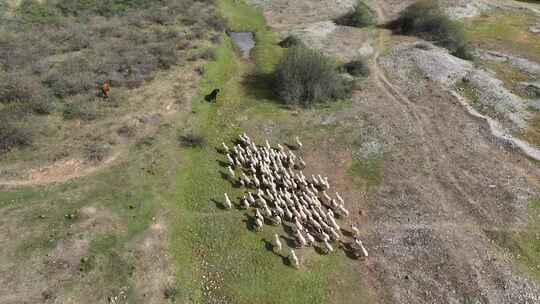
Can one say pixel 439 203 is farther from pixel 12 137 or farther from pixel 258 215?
pixel 12 137

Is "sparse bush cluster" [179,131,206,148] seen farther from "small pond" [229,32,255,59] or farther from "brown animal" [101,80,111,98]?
"small pond" [229,32,255,59]

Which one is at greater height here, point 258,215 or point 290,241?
point 258,215

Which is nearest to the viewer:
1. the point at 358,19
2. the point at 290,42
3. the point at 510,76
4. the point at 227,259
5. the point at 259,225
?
the point at 227,259

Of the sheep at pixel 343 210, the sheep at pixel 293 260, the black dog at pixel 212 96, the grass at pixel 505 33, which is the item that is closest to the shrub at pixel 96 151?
the black dog at pixel 212 96

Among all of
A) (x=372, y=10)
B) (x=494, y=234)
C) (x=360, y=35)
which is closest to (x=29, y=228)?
(x=494, y=234)

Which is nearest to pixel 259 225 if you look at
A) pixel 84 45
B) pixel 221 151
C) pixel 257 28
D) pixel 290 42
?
pixel 221 151

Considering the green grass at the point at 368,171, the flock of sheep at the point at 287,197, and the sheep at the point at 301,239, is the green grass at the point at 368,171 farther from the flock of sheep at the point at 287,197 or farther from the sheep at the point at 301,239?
the sheep at the point at 301,239

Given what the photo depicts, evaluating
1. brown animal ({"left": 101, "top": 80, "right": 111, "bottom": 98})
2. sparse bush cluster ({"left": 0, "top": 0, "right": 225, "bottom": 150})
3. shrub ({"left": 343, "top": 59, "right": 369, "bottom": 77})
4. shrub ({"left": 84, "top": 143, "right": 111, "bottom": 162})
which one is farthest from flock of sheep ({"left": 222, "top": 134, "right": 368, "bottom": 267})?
shrub ({"left": 343, "top": 59, "right": 369, "bottom": 77})
